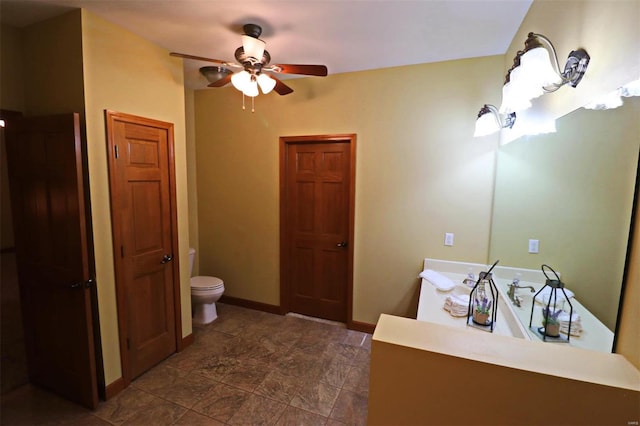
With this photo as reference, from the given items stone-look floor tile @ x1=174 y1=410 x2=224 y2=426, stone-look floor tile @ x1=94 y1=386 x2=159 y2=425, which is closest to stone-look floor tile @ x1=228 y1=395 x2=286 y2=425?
stone-look floor tile @ x1=174 y1=410 x2=224 y2=426

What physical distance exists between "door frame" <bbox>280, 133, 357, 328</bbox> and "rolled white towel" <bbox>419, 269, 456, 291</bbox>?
30.3 inches

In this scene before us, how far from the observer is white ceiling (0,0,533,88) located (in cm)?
174

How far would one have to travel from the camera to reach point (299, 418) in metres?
1.91

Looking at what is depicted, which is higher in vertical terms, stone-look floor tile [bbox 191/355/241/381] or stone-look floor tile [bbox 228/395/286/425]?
stone-look floor tile [bbox 191/355/241/381]

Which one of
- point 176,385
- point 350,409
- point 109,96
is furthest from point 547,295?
point 109,96

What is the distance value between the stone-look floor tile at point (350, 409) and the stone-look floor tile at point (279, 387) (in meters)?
0.34

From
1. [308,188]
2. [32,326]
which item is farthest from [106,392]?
[308,188]

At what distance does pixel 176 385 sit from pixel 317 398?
109cm

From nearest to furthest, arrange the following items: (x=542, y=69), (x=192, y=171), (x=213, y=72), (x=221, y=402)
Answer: (x=542, y=69), (x=221, y=402), (x=213, y=72), (x=192, y=171)

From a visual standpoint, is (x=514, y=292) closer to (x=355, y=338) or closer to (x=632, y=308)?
(x=632, y=308)

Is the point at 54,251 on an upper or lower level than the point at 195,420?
upper

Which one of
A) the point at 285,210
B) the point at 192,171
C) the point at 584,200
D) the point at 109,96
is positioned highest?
the point at 109,96

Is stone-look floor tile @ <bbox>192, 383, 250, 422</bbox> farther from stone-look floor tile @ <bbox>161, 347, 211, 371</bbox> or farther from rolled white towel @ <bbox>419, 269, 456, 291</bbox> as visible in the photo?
rolled white towel @ <bbox>419, 269, 456, 291</bbox>

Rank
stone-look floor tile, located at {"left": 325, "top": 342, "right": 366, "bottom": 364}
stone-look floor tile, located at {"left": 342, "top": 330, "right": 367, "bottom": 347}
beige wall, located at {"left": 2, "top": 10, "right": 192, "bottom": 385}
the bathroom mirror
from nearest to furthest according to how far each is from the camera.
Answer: the bathroom mirror < beige wall, located at {"left": 2, "top": 10, "right": 192, "bottom": 385} < stone-look floor tile, located at {"left": 325, "top": 342, "right": 366, "bottom": 364} < stone-look floor tile, located at {"left": 342, "top": 330, "right": 367, "bottom": 347}
